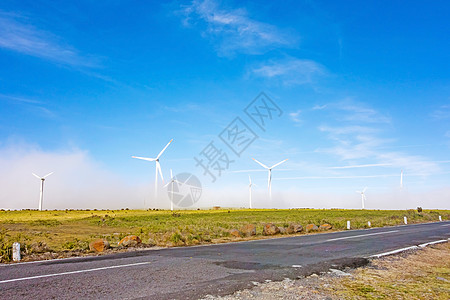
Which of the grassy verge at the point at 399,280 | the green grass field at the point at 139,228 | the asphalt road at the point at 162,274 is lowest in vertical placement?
the green grass field at the point at 139,228

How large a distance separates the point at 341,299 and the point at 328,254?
21.0ft

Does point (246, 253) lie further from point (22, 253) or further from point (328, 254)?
point (22, 253)

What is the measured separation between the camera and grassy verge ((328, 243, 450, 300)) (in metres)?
7.30

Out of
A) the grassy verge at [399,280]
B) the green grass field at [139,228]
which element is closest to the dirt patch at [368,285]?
the grassy verge at [399,280]

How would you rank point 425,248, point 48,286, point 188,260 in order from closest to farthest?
point 48,286 → point 188,260 → point 425,248

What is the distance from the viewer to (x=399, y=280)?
28.9 feet

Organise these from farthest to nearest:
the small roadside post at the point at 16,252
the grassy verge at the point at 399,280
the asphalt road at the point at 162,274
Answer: the small roadside post at the point at 16,252, the grassy verge at the point at 399,280, the asphalt road at the point at 162,274

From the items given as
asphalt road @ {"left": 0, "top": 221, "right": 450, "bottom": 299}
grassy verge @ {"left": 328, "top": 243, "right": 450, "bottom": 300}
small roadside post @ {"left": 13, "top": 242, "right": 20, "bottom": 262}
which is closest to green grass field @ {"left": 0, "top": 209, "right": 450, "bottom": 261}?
small roadside post @ {"left": 13, "top": 242, "right": 20, "bottom": 262}

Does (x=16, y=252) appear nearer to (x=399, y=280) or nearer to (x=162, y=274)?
(x=162, y=274)

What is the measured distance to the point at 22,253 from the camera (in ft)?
43.8

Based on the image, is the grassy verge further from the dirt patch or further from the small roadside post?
the small roadside post

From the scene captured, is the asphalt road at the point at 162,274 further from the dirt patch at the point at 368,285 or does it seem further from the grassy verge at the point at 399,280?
the grassy verge at the point at 399,280

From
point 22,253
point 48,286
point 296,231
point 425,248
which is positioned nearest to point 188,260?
point 48,286

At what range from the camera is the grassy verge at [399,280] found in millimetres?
Result: 7301
